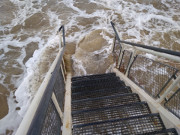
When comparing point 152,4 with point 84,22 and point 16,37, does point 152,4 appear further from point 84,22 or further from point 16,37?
point 16,37

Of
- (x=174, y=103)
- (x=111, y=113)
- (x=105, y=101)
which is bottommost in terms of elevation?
(x=105, y=101)

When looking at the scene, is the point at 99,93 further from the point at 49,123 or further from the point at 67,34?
the point at 67,34

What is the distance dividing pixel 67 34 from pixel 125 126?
19.2ft

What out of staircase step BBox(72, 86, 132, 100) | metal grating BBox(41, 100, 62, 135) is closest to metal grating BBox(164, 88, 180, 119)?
staircase step BBox(72, 86, 132, 100)

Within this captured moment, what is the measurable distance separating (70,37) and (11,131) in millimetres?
4822

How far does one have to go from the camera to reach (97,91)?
2627 mm

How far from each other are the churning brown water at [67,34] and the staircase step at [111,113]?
9.19 ft

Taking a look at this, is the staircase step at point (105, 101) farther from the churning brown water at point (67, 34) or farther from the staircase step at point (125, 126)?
the churning brown water at point (67, 34)

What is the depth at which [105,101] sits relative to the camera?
2.32 m

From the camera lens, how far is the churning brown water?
4.41 metres

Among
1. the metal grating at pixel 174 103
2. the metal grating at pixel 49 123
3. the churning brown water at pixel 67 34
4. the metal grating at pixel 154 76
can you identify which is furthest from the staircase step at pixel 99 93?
the churning brown water at pixel 67 34

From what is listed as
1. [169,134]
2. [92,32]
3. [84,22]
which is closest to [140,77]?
[169,134]

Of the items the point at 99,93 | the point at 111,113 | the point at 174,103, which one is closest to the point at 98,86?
the point at 99,93

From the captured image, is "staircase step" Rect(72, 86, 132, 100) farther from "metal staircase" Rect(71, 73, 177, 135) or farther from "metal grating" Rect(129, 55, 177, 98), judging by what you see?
"metal grating" Rect(129, 55, 177, 98)
